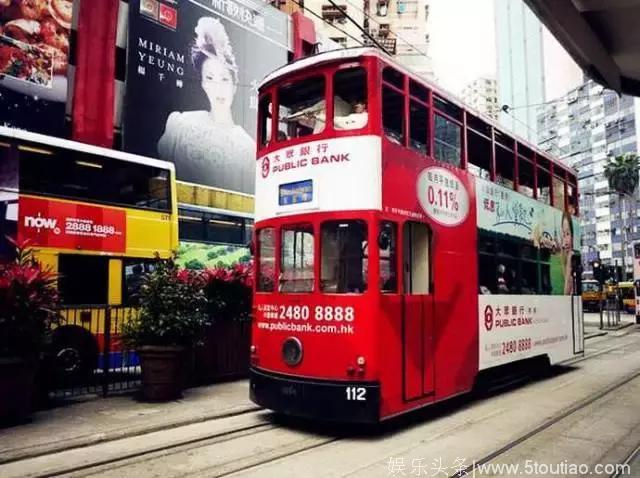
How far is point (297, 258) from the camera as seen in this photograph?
281 inches

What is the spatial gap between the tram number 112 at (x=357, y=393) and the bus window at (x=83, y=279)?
19.9ft

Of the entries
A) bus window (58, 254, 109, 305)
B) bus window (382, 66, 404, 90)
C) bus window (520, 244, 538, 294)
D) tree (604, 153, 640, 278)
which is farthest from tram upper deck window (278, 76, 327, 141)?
tree (604, 153, 640, 278)

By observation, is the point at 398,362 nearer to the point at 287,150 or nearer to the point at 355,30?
the point at 287,150

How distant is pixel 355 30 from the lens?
47.6m

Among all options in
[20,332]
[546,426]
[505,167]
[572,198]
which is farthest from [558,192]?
[20,332]

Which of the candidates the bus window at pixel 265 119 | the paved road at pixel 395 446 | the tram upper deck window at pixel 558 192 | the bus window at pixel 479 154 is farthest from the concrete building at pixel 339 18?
the paved road at pixel 395 446

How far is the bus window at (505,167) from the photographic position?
377 inches

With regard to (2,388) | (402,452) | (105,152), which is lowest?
(402,452)

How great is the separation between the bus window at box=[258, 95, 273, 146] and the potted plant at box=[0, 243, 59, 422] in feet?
11.2

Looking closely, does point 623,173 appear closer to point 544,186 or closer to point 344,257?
point 544,186

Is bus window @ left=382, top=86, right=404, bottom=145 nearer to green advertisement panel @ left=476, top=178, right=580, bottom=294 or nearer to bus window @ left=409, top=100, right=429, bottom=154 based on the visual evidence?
bus window @ left=409, top=100, right=429, bottom=154

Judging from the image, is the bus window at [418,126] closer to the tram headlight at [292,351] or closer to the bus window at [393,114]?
the bus window at [393,114]

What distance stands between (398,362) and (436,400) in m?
1.09

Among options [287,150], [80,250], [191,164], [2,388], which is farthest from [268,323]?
[191,164]
